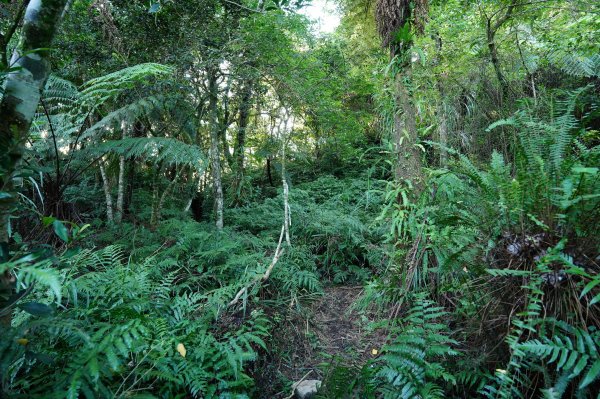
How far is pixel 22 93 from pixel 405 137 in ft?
8.68

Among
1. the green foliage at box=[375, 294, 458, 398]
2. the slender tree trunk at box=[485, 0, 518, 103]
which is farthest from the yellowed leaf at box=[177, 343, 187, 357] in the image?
the slender tree trunk at box=[485, 0, 518, 103]

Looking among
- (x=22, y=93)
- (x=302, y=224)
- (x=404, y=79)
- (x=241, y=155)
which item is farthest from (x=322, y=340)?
(x=241, y=155)

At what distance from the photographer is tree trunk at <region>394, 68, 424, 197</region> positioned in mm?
2967

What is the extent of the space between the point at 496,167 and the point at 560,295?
654 mm

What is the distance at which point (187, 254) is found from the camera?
3.25 metres

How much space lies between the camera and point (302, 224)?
4617 mm

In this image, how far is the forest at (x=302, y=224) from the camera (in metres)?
1.35

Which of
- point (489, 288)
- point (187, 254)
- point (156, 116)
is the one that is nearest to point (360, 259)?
point (187, 254)

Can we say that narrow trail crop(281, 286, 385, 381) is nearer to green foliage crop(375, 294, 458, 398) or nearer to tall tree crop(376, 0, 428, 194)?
green foliage crop(375, 294, 458, 398)

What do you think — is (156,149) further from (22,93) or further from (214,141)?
(22,93)

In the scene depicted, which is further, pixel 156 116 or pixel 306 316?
pixel 156 116

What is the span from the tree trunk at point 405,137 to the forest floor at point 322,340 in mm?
1316

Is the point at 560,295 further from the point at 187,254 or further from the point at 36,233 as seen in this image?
the point at 36,233

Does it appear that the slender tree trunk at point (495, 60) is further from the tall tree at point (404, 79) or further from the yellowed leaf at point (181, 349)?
the yellowed leaf at point (181, 349)
